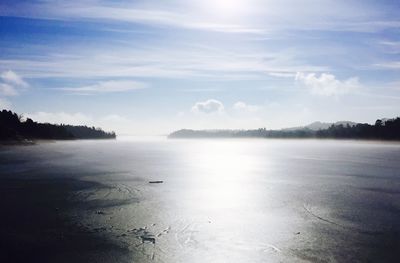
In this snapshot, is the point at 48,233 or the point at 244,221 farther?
the point at 244,221

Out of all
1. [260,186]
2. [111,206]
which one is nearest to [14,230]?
[111,206]

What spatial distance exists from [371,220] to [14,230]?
18.1 meters

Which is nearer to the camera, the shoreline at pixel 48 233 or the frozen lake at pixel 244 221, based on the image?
the shoreline at pixel 48 233

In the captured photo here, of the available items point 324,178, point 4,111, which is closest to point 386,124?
point 324,178

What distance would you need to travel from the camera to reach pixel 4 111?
16838 centimetres

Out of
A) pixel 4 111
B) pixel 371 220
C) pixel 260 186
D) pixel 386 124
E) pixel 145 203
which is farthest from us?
pixel 386 124

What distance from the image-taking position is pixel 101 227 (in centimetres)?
1739

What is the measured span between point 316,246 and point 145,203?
40.6 ft

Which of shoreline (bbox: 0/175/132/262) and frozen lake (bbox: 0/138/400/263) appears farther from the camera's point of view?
frozen lake (bbox: 0/138/400/263)

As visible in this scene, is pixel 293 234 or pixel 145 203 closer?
pixel 293 234

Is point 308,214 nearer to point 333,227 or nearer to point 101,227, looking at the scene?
point 333,227

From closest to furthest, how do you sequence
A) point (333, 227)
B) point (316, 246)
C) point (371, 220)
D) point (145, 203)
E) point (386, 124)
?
point (316, 246) < point (333, 227) < point (371, 220) < point (145, 203) < point (386, 124)

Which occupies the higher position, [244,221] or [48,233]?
[48,233]

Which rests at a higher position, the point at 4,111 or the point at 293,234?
the point at 4,111
